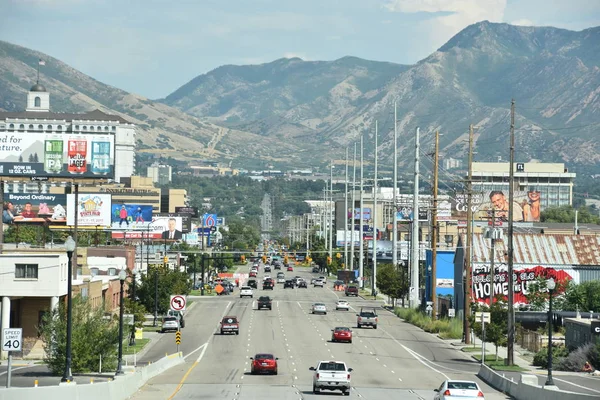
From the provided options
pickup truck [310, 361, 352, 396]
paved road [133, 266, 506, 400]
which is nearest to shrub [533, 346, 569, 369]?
paved road [133, 266, 506, 400]

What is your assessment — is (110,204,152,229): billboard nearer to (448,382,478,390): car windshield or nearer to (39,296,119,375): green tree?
(39,296,119,375): green tree

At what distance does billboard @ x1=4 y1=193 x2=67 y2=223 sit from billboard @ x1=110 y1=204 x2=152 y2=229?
1101 centimetres

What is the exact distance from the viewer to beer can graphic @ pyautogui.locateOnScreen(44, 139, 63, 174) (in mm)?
100000

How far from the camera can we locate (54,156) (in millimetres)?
100938

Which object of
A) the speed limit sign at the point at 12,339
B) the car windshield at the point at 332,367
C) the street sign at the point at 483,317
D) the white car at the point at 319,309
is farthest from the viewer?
the white car at the point at 319,309

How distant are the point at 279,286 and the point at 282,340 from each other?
3339 inches

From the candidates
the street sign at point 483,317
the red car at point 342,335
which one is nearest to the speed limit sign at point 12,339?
the street sign at point 483,317

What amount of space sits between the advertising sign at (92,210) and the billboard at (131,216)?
2845 centimetres

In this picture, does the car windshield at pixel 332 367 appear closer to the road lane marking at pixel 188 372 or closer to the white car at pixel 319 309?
the road lane marking at pixel 188 372

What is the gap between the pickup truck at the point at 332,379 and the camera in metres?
51.9

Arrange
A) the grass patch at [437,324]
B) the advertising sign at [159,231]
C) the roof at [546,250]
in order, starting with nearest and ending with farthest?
the grass patch at [437,324] < the roof at [546,250] < the advertising sign at [159,231]

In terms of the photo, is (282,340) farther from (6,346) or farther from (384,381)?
(6,346)

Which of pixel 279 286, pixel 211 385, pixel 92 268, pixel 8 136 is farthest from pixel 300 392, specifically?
pixel 279 286

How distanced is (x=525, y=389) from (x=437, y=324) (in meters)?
43.6
